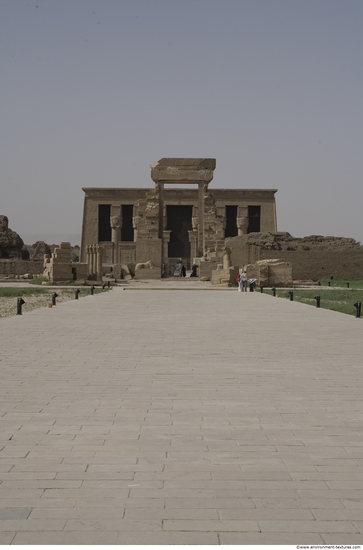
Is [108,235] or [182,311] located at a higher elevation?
[108,235]

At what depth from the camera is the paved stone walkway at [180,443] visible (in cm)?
271

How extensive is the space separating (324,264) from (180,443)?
1442 inches

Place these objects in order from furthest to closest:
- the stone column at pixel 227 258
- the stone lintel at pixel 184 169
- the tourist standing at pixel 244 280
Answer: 1. the stone lintel at pixel 184 169
2. the stone column at pixel 227 258
3. the tourist standing at pixel 244 280

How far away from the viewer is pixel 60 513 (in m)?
2.81

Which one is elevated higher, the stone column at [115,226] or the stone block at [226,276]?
the stone column at [115,226]

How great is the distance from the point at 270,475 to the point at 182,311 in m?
11.5

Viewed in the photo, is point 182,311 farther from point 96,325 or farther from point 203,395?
point 203,395

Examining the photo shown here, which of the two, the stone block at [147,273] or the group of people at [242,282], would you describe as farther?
the stone block at [147,273]

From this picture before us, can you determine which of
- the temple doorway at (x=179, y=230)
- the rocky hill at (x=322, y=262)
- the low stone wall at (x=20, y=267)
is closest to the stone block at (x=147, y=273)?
the rocky hill at (x=322, y=262)

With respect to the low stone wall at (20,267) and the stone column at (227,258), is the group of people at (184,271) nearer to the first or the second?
the stone column at (227,258)

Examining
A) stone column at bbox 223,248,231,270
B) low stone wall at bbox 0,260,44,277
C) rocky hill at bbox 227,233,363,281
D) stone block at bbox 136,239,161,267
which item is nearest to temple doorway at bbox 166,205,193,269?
low stone wall at bbox 0,260,44,277

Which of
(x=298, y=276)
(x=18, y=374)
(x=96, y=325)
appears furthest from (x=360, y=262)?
(x=18, y=374)

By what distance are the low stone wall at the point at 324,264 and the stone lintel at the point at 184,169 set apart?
738 cm

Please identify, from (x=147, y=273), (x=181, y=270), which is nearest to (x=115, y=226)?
(x=181, y=270)
